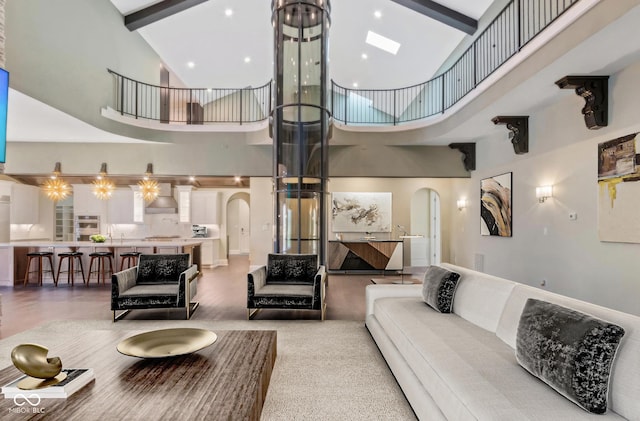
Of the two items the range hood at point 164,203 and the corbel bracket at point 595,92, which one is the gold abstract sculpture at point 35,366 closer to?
the corbel bracket at point 595,92

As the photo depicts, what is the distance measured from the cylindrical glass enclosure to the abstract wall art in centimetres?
405

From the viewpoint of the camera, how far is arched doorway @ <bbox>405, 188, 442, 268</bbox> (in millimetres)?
11070

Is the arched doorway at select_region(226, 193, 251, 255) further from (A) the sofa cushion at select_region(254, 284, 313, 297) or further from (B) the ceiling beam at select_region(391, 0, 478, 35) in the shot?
(A) the sofa cushion at select_region(254, 284, 313, 297)

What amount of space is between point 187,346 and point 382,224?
801 centimetres

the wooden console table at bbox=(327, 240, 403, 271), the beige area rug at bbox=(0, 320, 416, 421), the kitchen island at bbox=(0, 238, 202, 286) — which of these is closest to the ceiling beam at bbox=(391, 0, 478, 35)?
the wooden console table at bbox=(327, 240, 403, 271)

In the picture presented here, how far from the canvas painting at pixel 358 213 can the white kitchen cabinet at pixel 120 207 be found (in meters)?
5.80

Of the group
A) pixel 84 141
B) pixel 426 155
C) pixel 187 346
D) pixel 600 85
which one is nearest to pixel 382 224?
pixel 426 155

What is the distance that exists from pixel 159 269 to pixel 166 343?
2.88 metres

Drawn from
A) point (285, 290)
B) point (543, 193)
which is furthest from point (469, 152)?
point (285, 290)

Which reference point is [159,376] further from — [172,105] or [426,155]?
[172,105]

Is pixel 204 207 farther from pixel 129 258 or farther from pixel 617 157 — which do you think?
pixel 617 157

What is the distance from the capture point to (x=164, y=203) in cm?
1037

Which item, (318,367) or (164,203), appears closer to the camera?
(318,367)

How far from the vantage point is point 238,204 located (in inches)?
570
